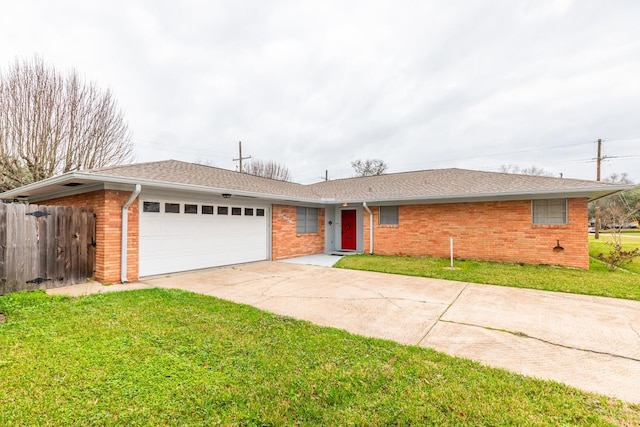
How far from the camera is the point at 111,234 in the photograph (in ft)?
22.3

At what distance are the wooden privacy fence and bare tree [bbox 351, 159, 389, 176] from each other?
98.7 ft

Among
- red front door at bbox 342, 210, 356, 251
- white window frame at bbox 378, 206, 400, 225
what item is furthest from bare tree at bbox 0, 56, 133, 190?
white window frame at bbox 378, 206, 400, 225

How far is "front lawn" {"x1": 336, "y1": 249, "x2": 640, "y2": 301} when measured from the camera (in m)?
6.50

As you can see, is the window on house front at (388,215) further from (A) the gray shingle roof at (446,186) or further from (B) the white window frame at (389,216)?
(A) the gray shingle roof at (446,186)

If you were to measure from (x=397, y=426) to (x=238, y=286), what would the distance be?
5.29 metres

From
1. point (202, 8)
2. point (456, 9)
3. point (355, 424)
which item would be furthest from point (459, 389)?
point (202, 8)

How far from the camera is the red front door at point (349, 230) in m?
14.0

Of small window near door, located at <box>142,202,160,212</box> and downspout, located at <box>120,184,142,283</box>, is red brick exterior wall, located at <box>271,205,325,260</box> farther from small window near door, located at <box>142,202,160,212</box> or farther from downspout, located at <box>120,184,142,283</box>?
downspout, located at <box>120,184,142,283</box>

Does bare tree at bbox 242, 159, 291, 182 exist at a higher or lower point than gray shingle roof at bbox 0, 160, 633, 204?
higher

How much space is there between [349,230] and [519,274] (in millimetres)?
7359

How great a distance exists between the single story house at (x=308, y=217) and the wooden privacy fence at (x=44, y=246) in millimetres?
349

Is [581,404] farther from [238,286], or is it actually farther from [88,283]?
[88,283]

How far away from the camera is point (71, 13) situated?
26.5 ft

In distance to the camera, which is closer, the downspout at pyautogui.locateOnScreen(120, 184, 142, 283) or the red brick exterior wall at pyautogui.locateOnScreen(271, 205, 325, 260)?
the downspout at pyautogui.locateOnScreen(120, 184, 142, 283)
